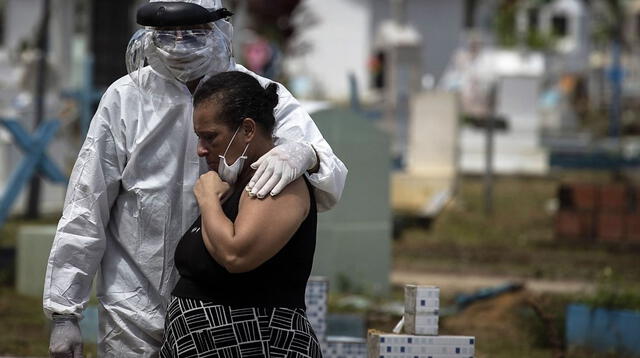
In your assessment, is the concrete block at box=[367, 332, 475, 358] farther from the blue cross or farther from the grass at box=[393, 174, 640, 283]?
the blue cross

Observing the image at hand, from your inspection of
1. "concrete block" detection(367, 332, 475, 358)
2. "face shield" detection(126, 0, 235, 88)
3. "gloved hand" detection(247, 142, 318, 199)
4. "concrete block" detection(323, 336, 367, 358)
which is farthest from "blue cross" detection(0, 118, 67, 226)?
"gloved hand" detection(247, 142, 318, 199)

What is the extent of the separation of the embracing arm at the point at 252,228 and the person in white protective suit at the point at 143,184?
232 mm

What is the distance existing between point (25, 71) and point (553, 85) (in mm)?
15973

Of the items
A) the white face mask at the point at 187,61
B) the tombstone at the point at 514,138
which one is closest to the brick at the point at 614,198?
the tombstone at the point at 514,138

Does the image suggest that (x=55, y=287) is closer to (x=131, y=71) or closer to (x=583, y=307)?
(x=131, y=71)

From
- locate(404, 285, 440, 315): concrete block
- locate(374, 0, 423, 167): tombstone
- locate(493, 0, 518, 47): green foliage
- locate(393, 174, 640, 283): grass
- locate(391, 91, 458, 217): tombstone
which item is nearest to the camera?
locate(404, 285, 440, 315): concrete block

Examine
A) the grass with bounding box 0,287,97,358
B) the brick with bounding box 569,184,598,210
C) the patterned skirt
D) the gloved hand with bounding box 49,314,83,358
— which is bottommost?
the brick with bounding box 569,184,598,210

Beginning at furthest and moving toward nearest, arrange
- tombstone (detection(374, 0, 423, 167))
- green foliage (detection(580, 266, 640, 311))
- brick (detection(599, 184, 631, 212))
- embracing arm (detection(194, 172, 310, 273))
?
tombstone (detection(374, 0, 423, 167)) < brick (detection(599, 184, 631, 212)) < green foliage (detection(580, 266, 640, 311)) < embracing arm (detection(194, 172, 310, 273))

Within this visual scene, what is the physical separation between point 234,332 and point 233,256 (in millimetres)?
227

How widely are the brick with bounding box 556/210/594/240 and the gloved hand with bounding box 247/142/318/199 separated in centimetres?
1007

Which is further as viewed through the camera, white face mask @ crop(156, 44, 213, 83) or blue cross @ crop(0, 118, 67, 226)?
Answer: blue cross @ crop(0, 118, 67, 226)

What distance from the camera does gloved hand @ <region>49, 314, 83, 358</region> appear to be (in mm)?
3711

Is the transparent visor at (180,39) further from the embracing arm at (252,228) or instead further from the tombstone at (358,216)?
the tombstone at (358,216)

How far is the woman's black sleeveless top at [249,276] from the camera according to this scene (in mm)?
3535
